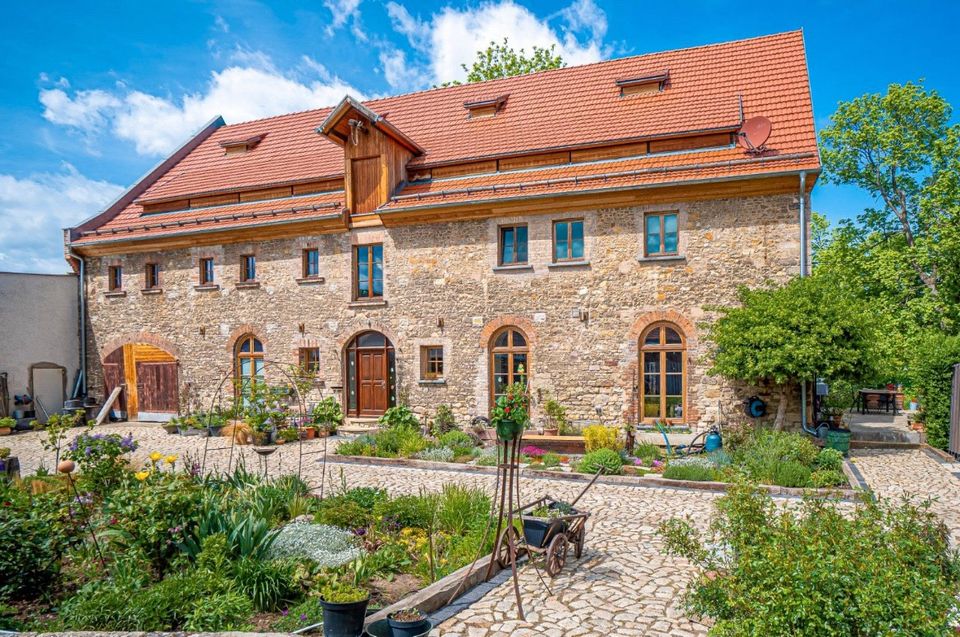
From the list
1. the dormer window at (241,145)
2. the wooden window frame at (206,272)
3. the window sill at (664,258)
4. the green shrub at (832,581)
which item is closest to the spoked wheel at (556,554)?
the green shrub at (832,581)

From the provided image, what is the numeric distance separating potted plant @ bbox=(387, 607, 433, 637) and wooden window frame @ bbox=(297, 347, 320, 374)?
495 inches

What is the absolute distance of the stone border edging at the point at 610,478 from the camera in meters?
8.85

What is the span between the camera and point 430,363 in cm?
1572

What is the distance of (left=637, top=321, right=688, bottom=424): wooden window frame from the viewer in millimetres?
13602

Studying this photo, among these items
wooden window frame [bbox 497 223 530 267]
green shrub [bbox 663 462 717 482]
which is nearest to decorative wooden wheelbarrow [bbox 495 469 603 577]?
green shrub [bbox 663 462 717 482]

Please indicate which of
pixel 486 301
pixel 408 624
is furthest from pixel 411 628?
pixel 486 301

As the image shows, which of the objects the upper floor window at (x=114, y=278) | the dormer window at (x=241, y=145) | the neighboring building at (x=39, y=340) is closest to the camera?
the neighboring building at (x=39, y=340)

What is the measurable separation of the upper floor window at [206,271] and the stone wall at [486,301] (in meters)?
0.21

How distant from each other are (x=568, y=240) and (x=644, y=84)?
546 cm

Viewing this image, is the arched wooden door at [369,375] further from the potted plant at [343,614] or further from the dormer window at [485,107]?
the potted plant at [343,614]

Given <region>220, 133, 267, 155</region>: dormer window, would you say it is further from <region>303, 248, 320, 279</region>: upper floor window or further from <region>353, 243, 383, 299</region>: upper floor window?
<region>353, 243, 383, 299</region>: upper floor window

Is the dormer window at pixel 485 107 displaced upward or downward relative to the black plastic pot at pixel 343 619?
upward

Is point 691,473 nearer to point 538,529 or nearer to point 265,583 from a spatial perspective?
point 538,529

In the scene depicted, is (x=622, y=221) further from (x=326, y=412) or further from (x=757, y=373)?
(x=326, y=412)
